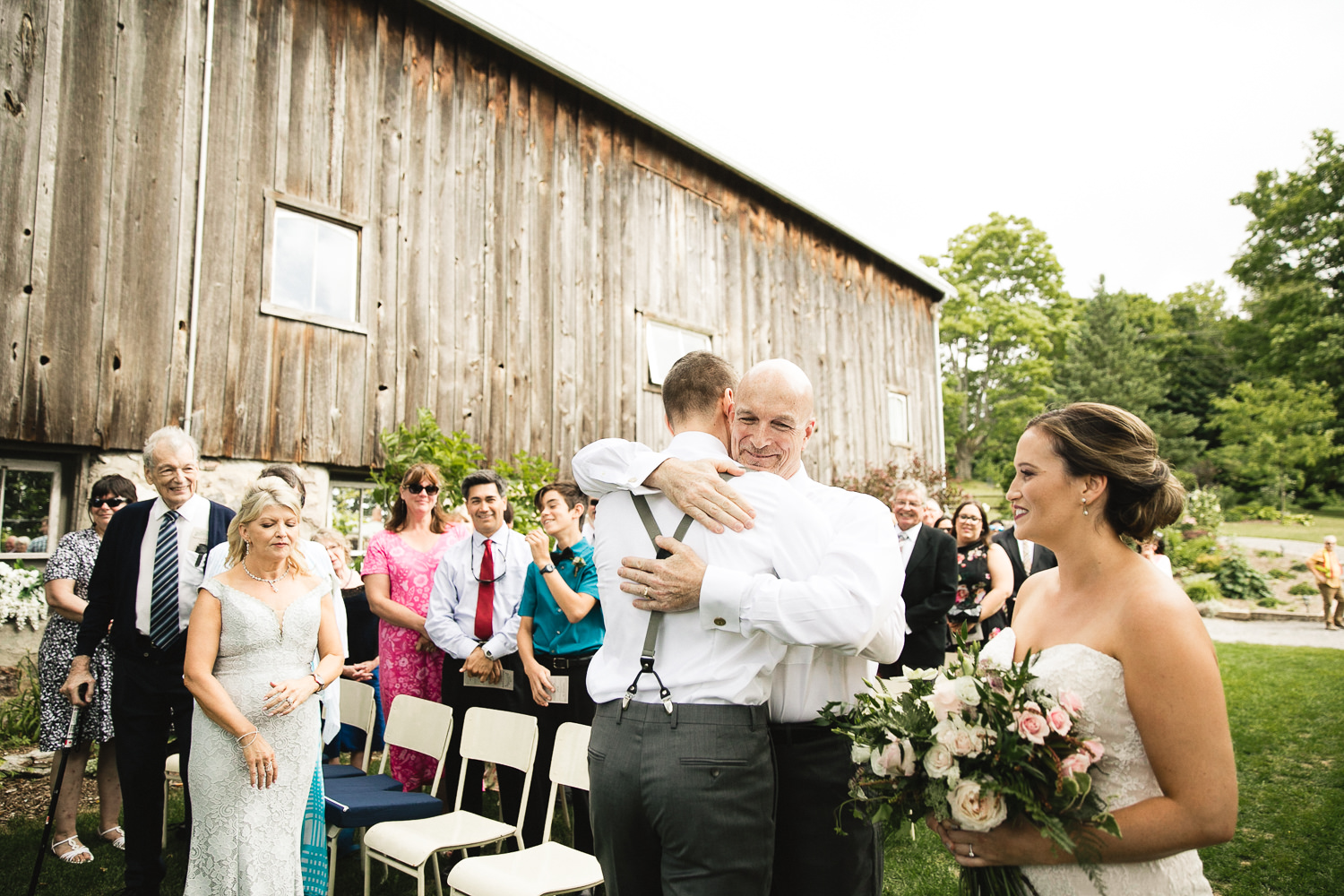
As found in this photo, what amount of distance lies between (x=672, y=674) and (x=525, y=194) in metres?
8.55

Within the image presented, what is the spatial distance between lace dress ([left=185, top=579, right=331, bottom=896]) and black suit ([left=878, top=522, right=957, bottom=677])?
401 cm

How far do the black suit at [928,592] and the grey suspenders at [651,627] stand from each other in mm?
4018

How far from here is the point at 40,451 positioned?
662 centimetres

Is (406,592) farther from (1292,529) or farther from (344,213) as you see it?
(1292,529)

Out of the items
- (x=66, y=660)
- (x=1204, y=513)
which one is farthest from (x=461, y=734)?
(x=1204, y=513)

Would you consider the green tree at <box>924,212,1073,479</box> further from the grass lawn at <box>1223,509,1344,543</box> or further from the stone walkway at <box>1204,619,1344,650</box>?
the stone walkway at <box>1204,619,1344,650</box>

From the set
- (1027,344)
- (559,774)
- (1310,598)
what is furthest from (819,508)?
(1027,344)

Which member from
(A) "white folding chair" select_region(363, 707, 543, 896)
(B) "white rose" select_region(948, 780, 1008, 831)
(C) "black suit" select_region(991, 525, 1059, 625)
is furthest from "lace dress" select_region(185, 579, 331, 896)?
(C) "black suit" select_region(991, 525, 1059, 625)

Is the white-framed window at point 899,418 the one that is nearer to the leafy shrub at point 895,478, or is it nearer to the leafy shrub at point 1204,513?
the leafy shrub at point 895,478

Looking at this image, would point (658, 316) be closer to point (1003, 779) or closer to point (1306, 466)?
point (1003, 779)

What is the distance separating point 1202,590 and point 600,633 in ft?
58.3

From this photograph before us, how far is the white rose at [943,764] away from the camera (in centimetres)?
198

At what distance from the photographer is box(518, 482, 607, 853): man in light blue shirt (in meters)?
5.01

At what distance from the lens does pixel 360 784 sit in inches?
191
